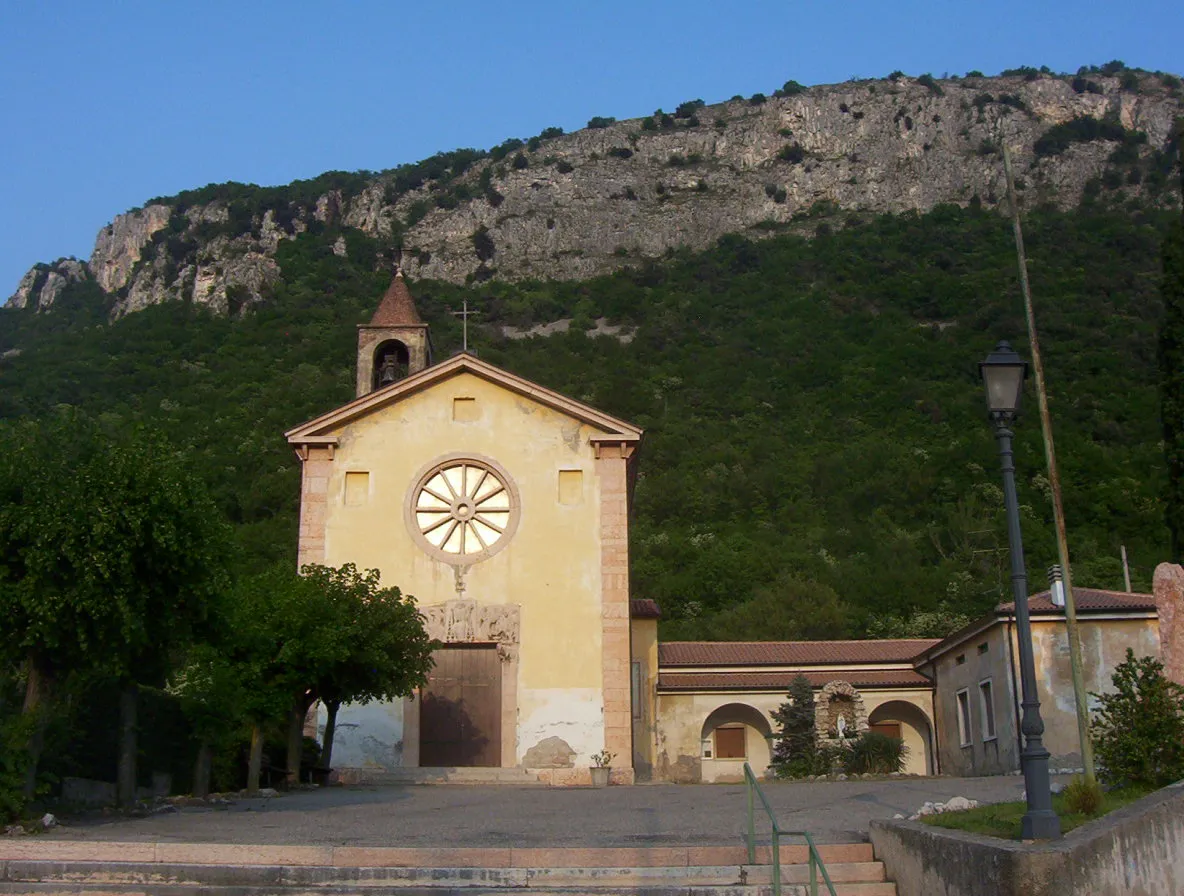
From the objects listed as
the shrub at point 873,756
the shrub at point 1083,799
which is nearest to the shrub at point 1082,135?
the shrub at point 873,756

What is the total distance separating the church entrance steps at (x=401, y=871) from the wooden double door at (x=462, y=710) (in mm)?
14371

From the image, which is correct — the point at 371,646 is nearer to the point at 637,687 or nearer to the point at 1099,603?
the point at 637,687

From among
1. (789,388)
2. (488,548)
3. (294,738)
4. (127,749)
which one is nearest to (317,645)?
(294,738)

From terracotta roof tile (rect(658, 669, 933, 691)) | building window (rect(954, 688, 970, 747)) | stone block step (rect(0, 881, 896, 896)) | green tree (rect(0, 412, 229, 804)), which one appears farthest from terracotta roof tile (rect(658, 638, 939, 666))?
stone block step (rect(0, 881, 896, 896))

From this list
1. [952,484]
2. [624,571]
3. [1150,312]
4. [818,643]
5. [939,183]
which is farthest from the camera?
[939,183]

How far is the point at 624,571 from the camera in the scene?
27.4 metres

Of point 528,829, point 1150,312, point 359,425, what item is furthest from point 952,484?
point 528,829

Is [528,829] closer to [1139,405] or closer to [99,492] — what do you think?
[99,492]

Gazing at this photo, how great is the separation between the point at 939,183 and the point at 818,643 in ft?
301

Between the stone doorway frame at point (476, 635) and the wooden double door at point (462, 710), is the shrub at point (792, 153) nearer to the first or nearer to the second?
the stone doorway frame at point (476, 635)

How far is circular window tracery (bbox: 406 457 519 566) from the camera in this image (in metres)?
28.0

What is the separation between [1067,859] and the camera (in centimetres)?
1003

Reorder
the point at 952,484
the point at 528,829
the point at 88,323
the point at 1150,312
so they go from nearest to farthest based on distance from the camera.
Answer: the point at 528,829, the point at 952,484, the point at 1150,312, the point at 88,323

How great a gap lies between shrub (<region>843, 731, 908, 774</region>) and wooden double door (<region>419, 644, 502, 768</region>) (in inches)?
326
